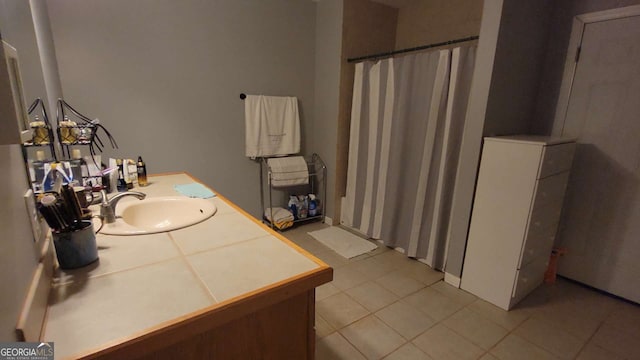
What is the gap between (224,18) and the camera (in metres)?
2.63

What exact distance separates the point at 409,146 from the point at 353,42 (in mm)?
1240

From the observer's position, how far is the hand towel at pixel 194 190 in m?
1.61

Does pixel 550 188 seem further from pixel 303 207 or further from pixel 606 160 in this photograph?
pixel 303 207

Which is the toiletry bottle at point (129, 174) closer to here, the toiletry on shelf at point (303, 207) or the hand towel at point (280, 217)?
the hand towel at point (280, 217)

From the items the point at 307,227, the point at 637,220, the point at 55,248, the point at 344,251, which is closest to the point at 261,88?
the point at 307,227

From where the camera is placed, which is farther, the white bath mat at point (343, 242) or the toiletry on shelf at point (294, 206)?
the toiletry on shelf at point (294, 206)

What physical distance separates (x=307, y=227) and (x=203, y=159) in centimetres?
132

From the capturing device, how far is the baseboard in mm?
2193

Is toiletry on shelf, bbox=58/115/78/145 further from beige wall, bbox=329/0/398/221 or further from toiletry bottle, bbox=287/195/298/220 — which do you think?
beige wall, bbox=329/0/398/221

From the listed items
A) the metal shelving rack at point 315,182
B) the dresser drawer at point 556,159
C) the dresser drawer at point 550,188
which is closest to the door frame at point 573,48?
the dresser drawer at point 556,159

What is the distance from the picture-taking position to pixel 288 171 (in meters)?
3.08

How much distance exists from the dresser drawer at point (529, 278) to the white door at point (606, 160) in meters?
0.34

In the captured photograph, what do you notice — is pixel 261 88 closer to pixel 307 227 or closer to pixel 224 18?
pixel 224 18

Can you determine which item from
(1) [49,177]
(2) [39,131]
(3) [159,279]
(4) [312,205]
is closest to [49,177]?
(1) [49,177]
